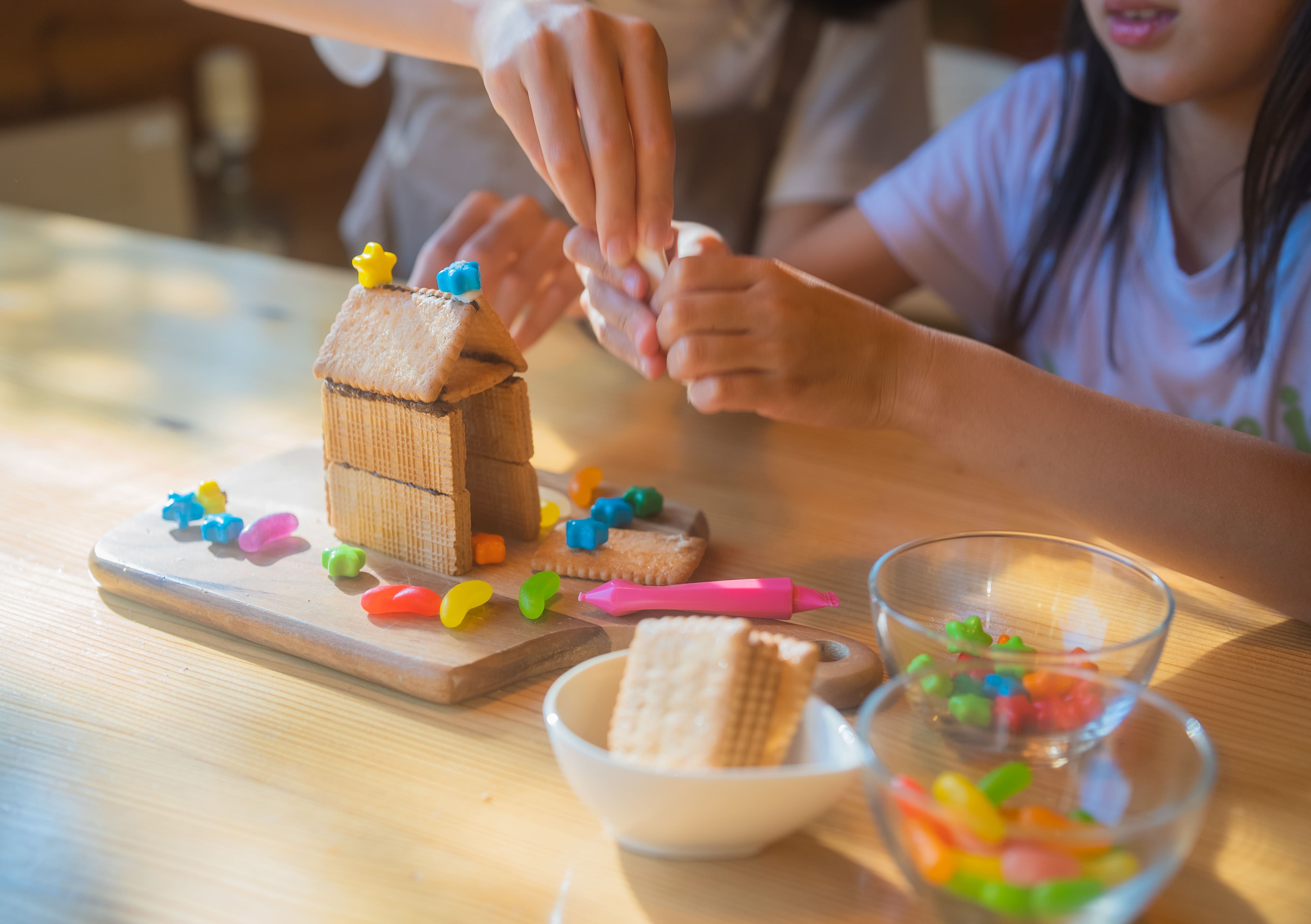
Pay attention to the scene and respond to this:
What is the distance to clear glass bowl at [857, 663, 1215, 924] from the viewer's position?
420 mm

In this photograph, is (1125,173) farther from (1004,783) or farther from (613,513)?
(1004,783)

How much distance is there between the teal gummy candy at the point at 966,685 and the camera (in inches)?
21.8

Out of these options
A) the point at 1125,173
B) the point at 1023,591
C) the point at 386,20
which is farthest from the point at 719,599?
the point at 1125,173

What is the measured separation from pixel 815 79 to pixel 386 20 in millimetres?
650

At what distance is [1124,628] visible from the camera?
2.14 ft

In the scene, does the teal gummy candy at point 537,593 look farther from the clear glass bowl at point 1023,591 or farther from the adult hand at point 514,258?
the adult hand at point 514,258

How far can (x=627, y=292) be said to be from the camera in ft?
2.78

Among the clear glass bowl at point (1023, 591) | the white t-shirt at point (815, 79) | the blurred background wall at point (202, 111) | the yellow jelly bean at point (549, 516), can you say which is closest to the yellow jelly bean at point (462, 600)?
the yellow jelly bean at point (549, 516)

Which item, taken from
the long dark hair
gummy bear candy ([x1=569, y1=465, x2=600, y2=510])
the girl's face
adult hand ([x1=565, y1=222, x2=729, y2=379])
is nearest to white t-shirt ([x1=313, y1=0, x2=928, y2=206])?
the long dark hair

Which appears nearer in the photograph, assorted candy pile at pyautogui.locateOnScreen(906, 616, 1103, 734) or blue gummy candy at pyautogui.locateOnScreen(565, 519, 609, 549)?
assorted candy pile at pyautogui.locateOnScreen(906, 616, 1103, 734)

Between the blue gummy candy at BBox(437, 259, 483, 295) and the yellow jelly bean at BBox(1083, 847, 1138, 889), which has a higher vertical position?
the blue gummy candy at BBox(437, 259, 483, 295)

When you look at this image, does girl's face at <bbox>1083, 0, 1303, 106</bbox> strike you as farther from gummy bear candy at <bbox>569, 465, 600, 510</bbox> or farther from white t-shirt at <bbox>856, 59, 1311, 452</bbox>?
gummy bear candy at <bbox>569, 465, 600, 510</bbox>

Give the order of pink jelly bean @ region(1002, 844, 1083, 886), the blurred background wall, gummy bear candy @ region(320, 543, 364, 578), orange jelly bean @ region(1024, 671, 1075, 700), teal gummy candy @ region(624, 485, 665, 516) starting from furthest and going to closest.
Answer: the blurred background wall < teal gummy candy @ region(624, 485, 665, 516) < gummy bear candy @ region(320, 543, 364, 578) < orange jelly bean @ region(1024, 671, 1075, 700) < pink jelly bean @ region(1002, 844, 1083, 886)

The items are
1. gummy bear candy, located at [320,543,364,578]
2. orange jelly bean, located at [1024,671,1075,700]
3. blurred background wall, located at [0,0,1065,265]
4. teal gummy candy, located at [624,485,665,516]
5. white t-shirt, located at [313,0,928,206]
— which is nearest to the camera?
orange jelly bean, located at [1024,671,1075,700]
